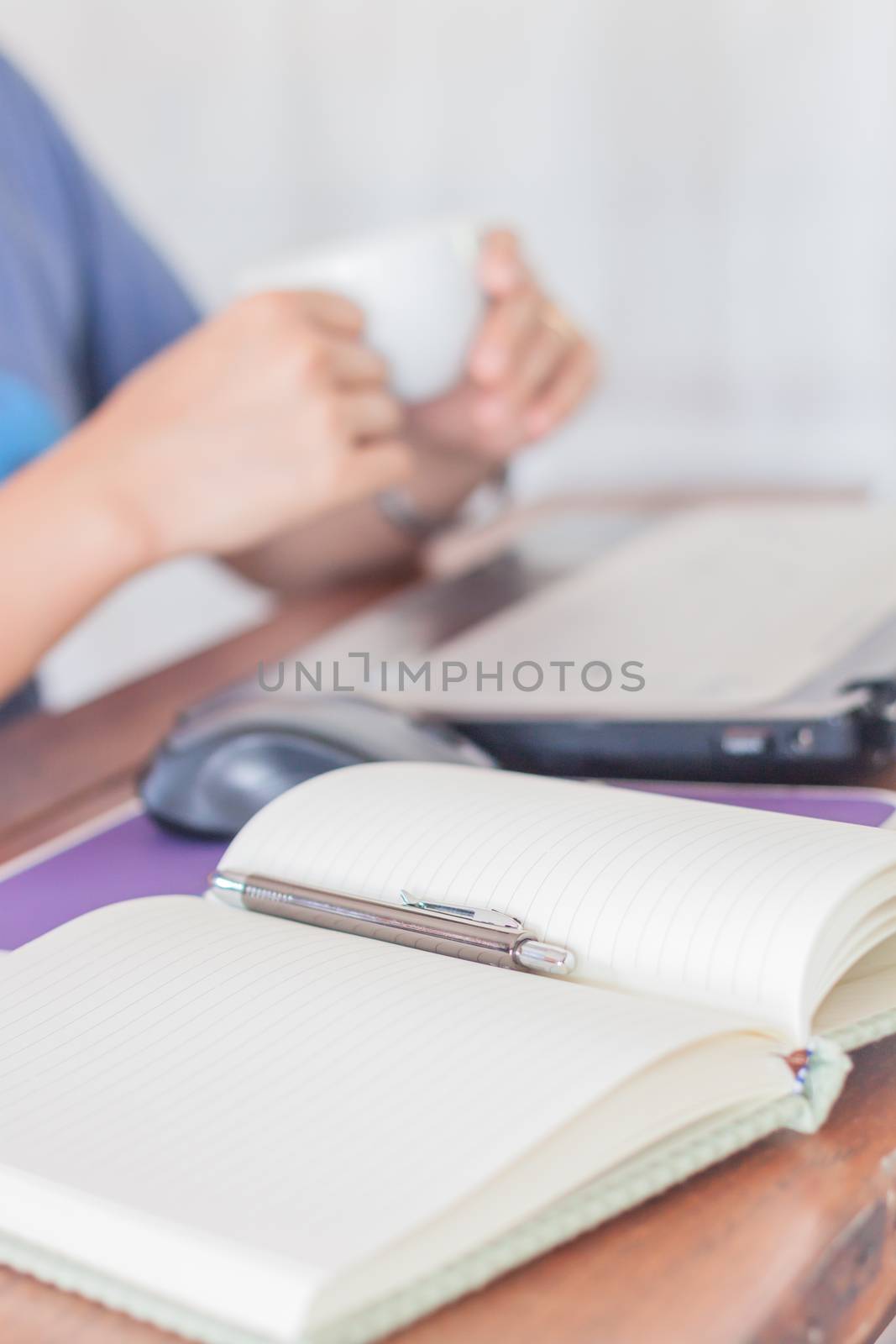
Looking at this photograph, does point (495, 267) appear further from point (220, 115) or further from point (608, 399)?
point (220, 115)

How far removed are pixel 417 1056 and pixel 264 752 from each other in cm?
21

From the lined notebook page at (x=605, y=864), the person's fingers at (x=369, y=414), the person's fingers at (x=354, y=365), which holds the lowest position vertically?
the lined notebook page at (x=605, y=864)

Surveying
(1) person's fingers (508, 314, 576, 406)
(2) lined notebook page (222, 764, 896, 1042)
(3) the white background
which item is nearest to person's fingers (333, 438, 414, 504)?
(1) person's fingers (508, 314, 576, 406)

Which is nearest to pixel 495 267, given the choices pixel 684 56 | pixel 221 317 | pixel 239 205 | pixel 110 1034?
pixel 221 317

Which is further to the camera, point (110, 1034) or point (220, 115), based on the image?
point (220, 115)

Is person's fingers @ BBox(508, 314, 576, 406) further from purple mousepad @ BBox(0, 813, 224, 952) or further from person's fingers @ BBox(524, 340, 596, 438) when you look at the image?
purple mousepad @ BBox(0, 813, 224, 952)

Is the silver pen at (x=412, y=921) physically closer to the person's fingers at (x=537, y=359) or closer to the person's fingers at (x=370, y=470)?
the person's fingers at (x=370, y=470)

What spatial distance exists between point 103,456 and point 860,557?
1.26 ft

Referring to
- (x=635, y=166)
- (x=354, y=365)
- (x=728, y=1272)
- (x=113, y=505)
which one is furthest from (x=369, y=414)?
(x=635, y=166)

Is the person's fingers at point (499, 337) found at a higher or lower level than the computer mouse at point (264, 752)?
higher

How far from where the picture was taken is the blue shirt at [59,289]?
0.90m

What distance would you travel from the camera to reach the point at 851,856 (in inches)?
13.3

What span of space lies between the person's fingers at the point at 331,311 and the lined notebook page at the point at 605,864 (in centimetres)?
29

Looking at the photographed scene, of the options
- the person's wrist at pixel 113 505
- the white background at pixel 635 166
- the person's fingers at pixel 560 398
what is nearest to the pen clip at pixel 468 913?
the person's wrist at pixel 113 505
